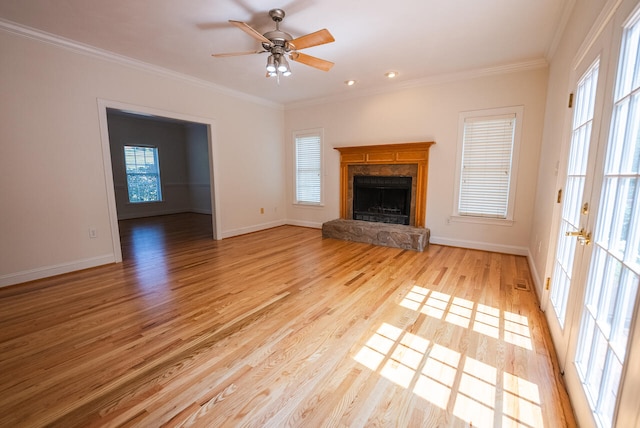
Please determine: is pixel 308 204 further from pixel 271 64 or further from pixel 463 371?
pixel 463 371

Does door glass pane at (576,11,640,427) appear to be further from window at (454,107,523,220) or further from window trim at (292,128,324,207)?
window trim at (292,128,324,207)

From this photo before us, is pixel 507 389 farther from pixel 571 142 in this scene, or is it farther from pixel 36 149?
pixel 36 149

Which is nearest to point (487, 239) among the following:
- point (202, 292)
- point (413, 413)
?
point (413, 413)

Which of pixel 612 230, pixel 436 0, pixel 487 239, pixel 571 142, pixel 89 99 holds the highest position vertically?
pixel 436 0

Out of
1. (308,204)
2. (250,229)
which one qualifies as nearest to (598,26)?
(308,204)

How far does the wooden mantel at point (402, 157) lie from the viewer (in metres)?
4.40

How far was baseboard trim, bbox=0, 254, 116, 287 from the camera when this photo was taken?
2.87 m

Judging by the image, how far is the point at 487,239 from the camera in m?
4.07

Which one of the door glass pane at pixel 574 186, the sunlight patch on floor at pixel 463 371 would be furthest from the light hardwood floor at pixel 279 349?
the door glass pane at pixel 574 186

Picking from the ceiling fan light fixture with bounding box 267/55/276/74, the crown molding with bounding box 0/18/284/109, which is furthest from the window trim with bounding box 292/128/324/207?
the ceiling fan light fixture with bounding box 267/55/276/74

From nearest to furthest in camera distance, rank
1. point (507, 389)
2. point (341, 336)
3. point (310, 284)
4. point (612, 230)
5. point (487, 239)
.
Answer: point (612, 230) < point (507, 389) < point (341, 336) < point (310, 284) < point (487, 239)

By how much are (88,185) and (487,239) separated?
5.60 metres

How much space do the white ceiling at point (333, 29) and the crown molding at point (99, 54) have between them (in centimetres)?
8

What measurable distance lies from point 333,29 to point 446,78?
2.22m
